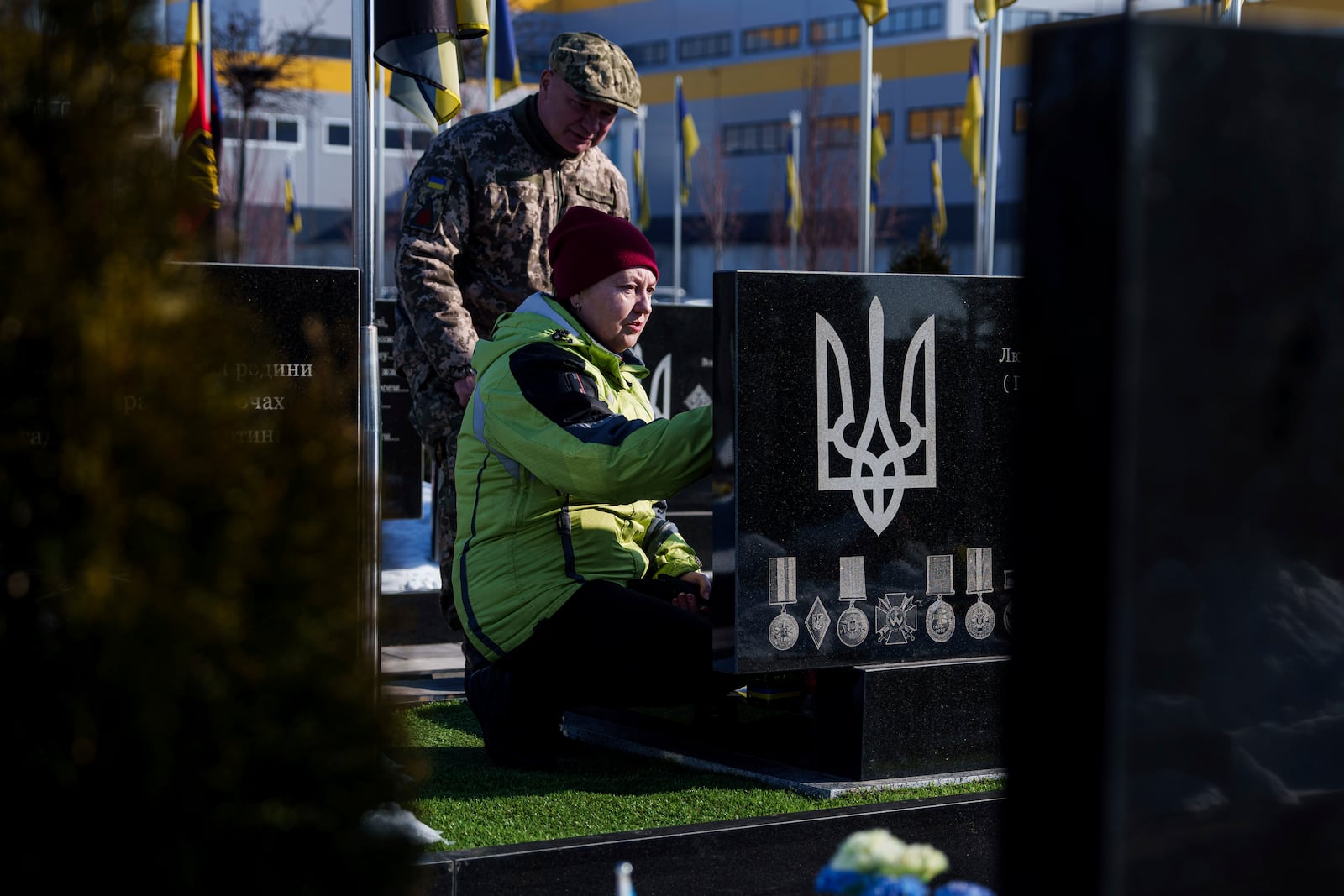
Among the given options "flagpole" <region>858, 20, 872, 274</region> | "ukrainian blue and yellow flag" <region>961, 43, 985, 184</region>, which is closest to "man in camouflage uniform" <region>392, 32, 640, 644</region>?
"flagpole" <region>858, 20, 872, 274</region>

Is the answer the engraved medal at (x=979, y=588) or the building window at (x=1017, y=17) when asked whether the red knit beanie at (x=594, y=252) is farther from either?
the building window at (x=1017, y=17)

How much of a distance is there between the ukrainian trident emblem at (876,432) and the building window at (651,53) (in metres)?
48.0

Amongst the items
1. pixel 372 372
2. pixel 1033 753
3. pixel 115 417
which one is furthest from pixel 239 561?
pixel 372 372

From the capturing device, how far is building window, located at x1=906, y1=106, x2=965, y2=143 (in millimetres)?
43781

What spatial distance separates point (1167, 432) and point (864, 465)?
245cm

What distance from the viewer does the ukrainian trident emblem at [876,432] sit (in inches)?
166

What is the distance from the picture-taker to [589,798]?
412 centimetres

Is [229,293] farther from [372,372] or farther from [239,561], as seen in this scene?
[239,561]

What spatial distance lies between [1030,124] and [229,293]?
2450 mm

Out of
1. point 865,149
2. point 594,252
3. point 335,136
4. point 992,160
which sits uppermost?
point 335,136

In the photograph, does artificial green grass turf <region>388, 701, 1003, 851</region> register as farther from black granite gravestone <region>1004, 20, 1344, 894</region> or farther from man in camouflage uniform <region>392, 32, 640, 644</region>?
black granite gravestone <region>1004, 20, 1344, 894</region>

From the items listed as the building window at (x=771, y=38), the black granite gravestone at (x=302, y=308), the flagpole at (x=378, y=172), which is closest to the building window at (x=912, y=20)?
the building window at (x=771, y=38)

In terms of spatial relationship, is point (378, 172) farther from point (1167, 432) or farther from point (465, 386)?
point (1167, 432)

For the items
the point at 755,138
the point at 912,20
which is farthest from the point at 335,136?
the point at 912,20
